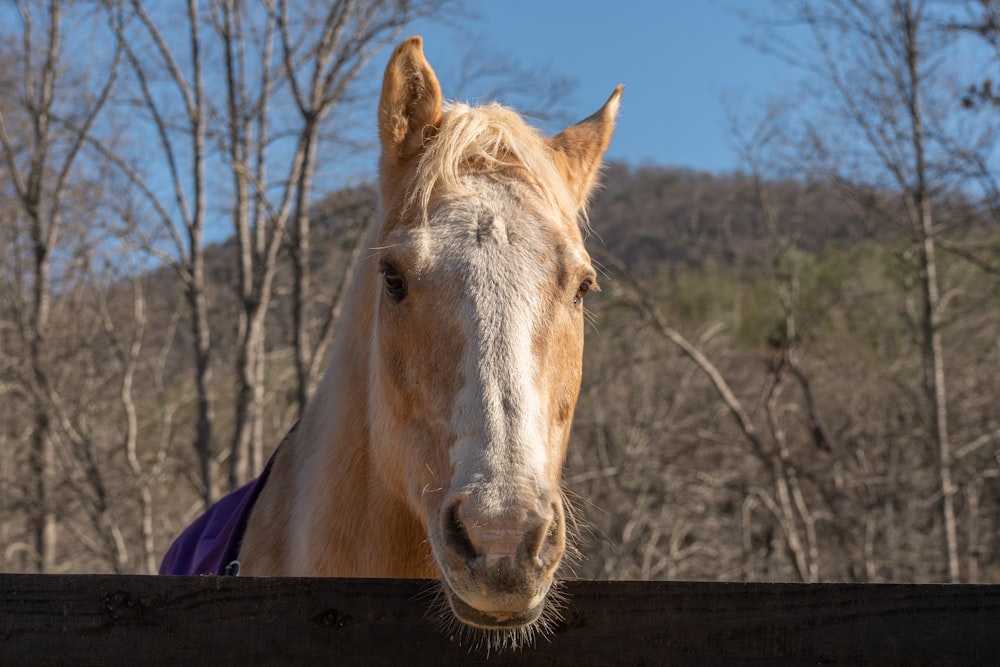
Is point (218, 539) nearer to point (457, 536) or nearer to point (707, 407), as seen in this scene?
point (457, 536)

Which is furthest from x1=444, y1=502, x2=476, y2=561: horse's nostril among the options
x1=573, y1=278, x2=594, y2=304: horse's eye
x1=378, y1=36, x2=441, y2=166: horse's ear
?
x1=378, y1=36, x2=441, y2=166: horse's ear

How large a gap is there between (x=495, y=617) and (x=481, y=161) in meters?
Result: 1.49

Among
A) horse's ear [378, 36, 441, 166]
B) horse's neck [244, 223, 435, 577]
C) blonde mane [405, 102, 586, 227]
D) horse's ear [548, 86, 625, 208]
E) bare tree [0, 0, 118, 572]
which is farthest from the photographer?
bare tree [0, 0, 118, 572]

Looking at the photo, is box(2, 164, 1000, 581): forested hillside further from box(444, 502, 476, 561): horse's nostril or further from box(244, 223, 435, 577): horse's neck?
box(444, 502, 476, 561): horse's nostril

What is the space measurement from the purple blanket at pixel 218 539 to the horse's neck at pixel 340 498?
0.29ft

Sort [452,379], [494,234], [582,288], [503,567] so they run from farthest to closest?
[582,288] → [494,234] → [452,379] → [503,567]

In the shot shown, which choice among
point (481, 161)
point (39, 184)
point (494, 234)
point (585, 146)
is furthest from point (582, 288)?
point (39, 184)

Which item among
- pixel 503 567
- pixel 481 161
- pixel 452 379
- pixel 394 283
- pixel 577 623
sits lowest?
pixel 577 623

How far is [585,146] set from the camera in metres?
3.48

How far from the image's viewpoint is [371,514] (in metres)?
2.86

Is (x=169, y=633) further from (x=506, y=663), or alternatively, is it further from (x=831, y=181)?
(x=831, y=181)

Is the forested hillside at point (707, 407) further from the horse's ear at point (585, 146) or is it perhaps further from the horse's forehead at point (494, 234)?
the horse's forehead at point (494, 234)

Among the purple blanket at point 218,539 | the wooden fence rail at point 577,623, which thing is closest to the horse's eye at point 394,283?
the wooden fence rail at point 577,623

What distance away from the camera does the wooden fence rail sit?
187 cm
